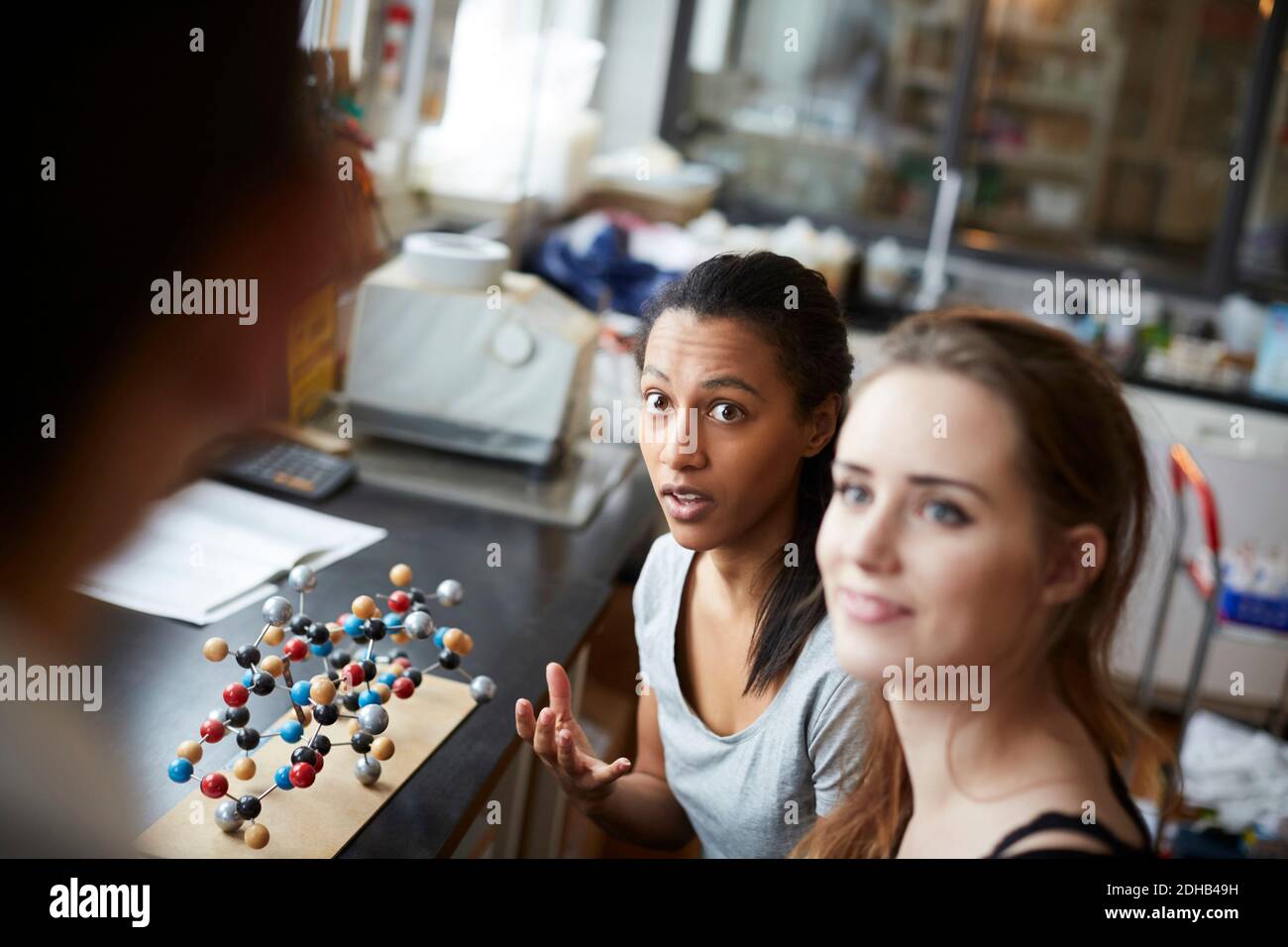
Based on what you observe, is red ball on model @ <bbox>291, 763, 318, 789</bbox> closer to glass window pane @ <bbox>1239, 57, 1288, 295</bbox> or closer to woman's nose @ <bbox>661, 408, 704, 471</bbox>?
woman's nose @ <bbox>661, 408, 704, 471</bbox>

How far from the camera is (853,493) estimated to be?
25.9 inches

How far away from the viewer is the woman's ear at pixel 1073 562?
25.3 inches

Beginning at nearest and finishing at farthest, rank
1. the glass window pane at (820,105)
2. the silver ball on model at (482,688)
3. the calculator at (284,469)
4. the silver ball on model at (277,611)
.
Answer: the silver ball on model at (277,611) → the silver ball on model at (482,688) → the calculator at (284,469) → the glass window pane at (820,105)

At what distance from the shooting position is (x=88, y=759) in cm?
98

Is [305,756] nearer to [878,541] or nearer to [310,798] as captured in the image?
[310,798]

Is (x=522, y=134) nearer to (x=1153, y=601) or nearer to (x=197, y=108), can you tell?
(x=197, y=108)

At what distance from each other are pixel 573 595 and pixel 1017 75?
278 cm

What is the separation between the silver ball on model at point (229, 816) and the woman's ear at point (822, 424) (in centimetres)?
48

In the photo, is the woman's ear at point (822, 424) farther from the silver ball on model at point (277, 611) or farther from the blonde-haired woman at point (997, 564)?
the silver ball on model at point (277, 611)

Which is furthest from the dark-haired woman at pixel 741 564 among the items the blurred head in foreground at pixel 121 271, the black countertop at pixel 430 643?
the blurred head in foreground at pixel 121 271

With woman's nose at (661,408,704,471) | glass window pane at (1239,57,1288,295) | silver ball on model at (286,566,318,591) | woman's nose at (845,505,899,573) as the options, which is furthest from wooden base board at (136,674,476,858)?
glass window pane at (1239,57,1288,295)

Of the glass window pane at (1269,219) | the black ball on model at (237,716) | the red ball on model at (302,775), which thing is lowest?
the red ball on model at (302,775)
